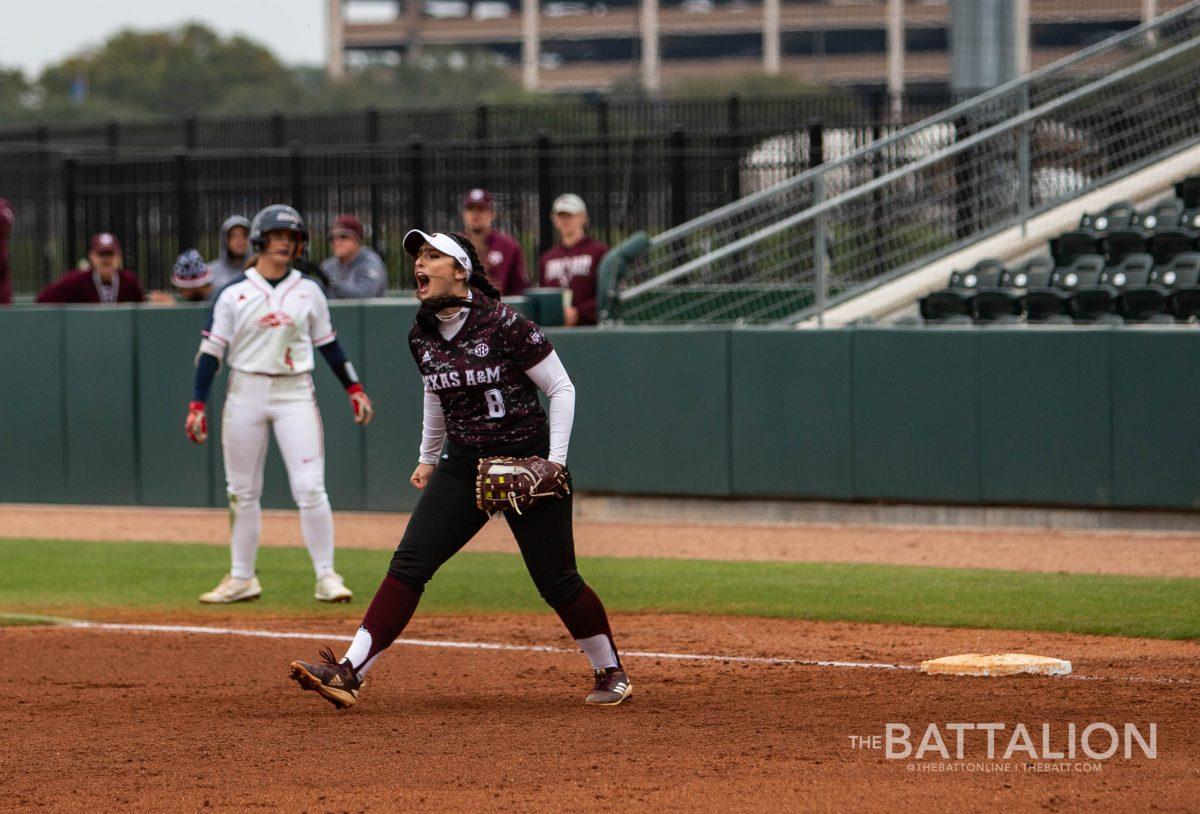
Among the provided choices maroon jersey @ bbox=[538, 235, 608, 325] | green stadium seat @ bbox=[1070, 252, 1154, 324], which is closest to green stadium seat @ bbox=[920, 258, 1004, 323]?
green stadium seat @ bbox=[1070, 252, 1154, 324]

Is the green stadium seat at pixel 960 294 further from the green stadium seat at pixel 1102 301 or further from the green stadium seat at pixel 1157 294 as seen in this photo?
the green stadium seat at pixel 1157 294

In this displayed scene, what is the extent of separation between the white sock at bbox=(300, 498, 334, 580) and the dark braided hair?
3.37 meters

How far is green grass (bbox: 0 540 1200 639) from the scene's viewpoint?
30.5 feet

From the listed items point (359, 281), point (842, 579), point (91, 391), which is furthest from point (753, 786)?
point (91, 391)

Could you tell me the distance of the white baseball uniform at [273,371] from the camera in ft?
31.6

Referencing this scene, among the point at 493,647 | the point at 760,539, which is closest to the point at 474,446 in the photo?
the point at 493,647

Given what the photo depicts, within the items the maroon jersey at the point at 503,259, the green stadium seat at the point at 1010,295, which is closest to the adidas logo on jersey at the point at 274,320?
the maroon jersey at the point at 503,259

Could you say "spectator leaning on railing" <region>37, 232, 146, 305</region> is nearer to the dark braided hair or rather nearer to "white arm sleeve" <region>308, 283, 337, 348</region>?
"white arm sleeve" <region>308, 283, 337, 348</region>

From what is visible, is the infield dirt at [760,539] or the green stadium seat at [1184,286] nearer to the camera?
the infield dirt at [760,539]

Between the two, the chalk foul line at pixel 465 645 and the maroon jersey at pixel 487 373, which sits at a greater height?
the maroon jersey at pixel 487 373

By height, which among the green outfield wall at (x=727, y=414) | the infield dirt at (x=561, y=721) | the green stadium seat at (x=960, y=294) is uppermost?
the green stadium seat at (x=960, y=294)

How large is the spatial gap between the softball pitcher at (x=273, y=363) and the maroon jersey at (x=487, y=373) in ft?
9.43

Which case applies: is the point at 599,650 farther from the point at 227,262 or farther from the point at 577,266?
the point at 227,262

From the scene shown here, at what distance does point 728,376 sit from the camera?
1345 cm
